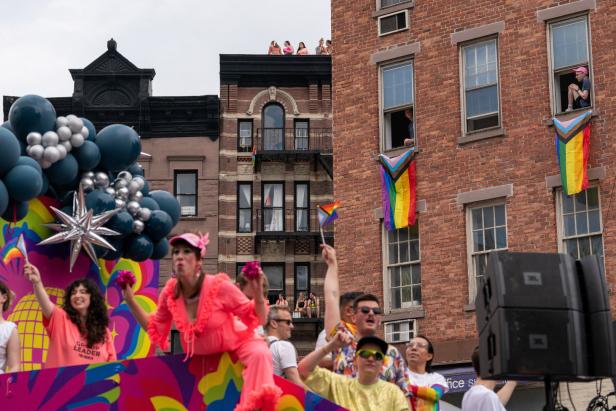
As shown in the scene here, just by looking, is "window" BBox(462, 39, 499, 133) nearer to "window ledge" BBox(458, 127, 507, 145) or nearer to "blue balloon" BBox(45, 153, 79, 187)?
"window ledge" BBox(458, 127, 507, 145)

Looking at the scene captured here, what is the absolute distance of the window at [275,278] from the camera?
37656 mm

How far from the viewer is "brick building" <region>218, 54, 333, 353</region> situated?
37781 millimetres

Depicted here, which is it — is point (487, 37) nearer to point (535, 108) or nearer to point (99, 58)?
point (535, 108)

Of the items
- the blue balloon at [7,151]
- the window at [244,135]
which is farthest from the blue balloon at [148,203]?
the window at [244,135]

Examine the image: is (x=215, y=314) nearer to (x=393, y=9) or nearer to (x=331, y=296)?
(x=331, y=296)

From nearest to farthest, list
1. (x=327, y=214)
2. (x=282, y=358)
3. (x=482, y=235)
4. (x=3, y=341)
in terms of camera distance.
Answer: (x=282, y=358) → (x=3, y=341) → (x=327, y=214) → (x=482, y=235)

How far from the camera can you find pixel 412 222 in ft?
78.9

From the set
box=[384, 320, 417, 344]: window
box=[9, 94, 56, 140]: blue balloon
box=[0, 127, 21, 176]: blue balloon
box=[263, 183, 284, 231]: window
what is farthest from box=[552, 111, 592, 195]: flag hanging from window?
box=[263, 183, 284, 231]: window

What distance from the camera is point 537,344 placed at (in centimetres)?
A: 945

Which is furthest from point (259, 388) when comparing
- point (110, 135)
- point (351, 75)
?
point (351, 75)

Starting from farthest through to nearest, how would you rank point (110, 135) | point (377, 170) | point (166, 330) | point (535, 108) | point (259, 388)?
point (377, 170) → point (535, 108) → point (110, 135) → point (166, 330) → point (259, 388)

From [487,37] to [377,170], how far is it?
3.37m

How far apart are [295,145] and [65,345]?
29143mm

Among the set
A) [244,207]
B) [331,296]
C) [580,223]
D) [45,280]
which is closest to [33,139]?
[45,280]
